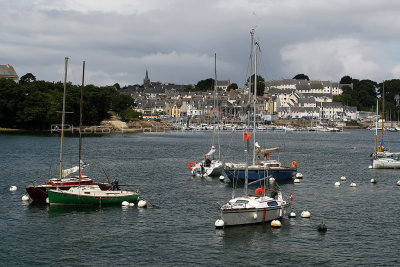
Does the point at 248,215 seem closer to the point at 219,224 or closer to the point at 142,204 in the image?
the point at 219,224

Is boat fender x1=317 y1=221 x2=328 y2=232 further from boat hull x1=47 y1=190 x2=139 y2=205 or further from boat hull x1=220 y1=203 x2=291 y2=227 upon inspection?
boat hull x1=47 y1=190 x2=139 y2=205

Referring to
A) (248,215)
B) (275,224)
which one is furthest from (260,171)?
(248,215)

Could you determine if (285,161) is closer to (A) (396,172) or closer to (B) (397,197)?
(A) (396,172)

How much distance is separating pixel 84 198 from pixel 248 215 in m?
15.4

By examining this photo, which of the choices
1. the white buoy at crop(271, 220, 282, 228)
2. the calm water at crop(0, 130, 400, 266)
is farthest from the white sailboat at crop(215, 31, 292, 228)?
the white buoy at crop(271, 220, 282, 228)

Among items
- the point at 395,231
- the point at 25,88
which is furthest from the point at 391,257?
the point at 25,88

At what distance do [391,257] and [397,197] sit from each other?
73.9 ft

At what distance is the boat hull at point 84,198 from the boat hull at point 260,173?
603 inches

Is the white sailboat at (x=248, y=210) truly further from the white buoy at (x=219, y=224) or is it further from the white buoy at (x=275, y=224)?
the white buoy at (x=275, y=224)

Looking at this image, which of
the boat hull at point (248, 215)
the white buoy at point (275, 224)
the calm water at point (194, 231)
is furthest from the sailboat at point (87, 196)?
the white buoy at point (275, 224)

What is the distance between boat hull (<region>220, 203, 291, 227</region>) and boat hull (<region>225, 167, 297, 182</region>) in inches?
648

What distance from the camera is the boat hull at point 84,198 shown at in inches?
1757

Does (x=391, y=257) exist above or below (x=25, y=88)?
below

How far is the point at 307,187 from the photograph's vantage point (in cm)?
5953
